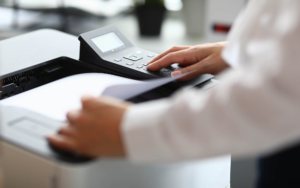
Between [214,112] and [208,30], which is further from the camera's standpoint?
[208,30]

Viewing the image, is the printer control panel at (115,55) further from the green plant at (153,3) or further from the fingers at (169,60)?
the green plant at (153,3)

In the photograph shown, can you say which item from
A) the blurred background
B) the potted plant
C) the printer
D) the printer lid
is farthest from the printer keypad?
the potted plant

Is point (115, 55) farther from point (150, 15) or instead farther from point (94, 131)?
point (150, 15)

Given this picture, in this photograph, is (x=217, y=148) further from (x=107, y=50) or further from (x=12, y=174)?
(x=107, y=50)

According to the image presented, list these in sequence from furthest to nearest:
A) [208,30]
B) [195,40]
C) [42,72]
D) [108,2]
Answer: [108,2]
[195,40]
[208,30]
[42,72]

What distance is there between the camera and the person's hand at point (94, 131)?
0.41m

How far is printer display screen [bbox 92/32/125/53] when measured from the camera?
0.72 meters

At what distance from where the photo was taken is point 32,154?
0.45 metres

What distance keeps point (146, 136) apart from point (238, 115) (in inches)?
A: 3.7

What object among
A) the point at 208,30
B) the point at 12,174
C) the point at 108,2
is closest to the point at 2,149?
the point at 12,174

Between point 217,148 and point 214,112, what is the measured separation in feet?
0.12

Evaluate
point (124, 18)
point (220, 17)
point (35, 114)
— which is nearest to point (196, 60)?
point (35, 114)

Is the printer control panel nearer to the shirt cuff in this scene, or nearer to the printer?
the printer

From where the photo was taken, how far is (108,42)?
74 centimetres
